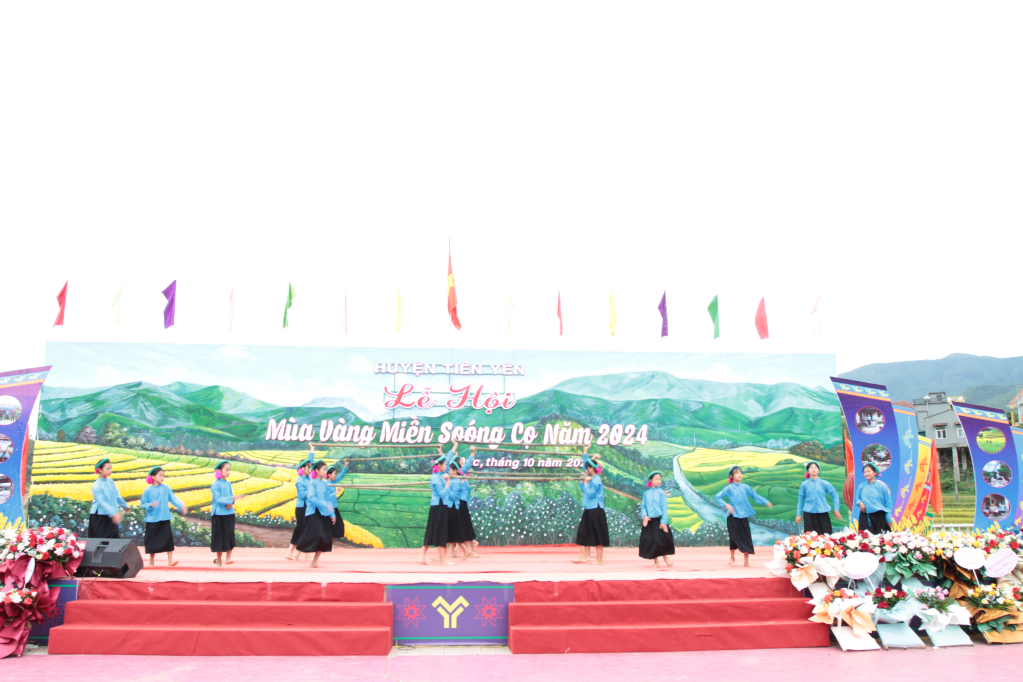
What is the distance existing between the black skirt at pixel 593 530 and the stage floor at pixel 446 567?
0.31 m

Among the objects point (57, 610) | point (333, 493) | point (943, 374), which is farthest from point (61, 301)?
point (943, 374)

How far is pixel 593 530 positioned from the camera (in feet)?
29.1

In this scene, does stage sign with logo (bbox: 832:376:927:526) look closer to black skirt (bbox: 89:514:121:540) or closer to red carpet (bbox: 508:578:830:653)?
red carpet (bbox: 508:578:830:653)

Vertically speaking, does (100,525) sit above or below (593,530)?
above

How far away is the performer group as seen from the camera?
813cm

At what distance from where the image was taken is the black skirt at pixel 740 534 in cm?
870

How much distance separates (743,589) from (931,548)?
177 centimetres

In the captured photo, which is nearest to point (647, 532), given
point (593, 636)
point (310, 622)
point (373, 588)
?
point (593, 636)

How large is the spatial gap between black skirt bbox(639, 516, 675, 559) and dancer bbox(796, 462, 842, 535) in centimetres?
207

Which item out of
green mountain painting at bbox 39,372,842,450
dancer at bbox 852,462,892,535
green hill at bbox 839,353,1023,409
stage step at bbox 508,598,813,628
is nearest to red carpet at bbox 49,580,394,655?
stage step at bbox 508,598,813,628

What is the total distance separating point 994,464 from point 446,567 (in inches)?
336

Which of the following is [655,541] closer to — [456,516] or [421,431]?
[456,516]

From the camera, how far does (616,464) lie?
11070 millimetres

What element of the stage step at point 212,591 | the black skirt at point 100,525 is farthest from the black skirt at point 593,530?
the black skirt at point 100,525
